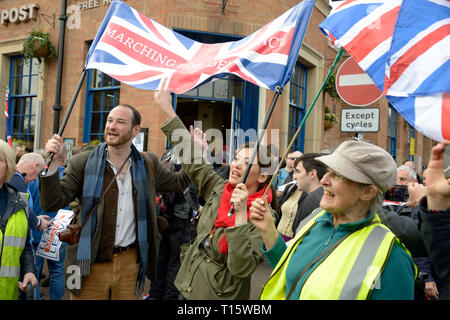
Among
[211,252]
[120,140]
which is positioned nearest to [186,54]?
[120,140]

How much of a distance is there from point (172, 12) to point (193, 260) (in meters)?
6.91

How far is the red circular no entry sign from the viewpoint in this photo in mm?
4840

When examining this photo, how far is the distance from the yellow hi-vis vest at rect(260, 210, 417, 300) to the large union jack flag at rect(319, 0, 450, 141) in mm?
741

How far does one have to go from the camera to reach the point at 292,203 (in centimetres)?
448

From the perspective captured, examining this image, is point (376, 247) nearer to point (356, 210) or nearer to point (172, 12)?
point (356, 210)

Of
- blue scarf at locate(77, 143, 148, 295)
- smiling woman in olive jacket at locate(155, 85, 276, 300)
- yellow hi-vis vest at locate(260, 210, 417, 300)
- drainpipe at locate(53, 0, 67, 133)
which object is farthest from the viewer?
drainpipe at locate(53, 0, 67, 133)

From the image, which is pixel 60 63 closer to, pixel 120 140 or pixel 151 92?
pixel 151 92

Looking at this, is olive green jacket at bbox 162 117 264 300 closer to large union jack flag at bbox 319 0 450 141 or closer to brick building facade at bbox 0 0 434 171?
large union jack flag at bbox 319 0 450 141

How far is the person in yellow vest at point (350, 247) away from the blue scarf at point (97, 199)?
4.02ft

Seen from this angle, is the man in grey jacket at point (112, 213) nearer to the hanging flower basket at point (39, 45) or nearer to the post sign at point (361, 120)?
the post sign at point (361, 120)

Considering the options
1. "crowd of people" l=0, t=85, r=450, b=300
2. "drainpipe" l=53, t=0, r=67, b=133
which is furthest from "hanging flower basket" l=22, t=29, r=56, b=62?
"crowd of people" l=0, t=85, r=450, b=300

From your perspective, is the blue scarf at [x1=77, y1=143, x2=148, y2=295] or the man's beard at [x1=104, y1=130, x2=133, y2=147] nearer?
the blue scarf at [x1=77, y1=143, x2=148, y2=295]

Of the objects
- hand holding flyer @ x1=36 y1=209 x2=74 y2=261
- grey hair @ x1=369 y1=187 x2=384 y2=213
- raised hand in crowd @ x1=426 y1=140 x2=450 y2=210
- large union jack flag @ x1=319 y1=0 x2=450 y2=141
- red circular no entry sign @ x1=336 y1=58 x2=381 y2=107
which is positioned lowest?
hand holding flyer @ x1=36 y1=209 x2=74 y2=261
